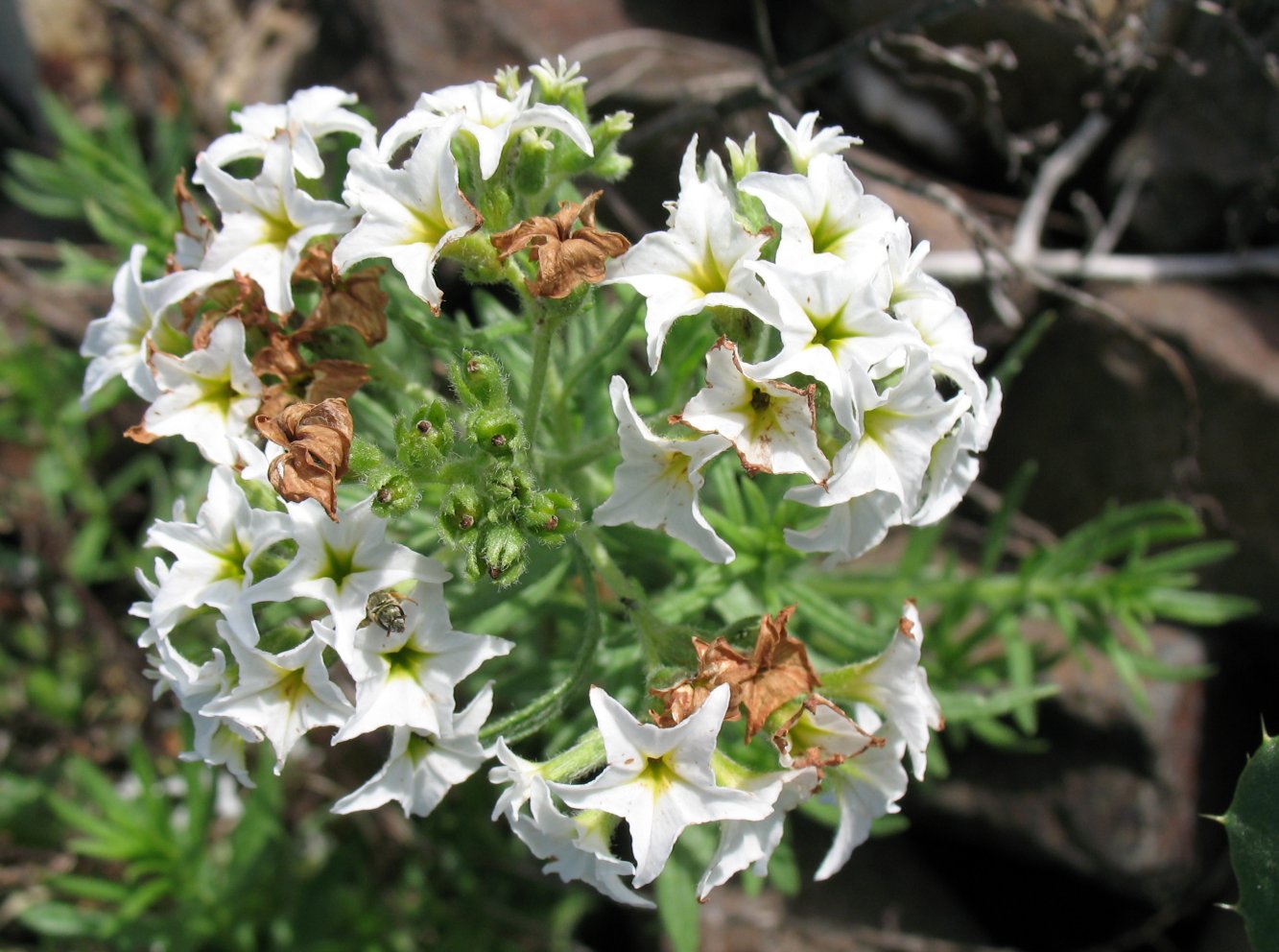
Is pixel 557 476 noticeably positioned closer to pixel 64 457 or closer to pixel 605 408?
pixel 605 408

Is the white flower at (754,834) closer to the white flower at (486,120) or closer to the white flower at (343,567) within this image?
the white flower at (343,567)

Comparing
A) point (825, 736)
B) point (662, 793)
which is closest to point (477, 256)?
point (662, 793)

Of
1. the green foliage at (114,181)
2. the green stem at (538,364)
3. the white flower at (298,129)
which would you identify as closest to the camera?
the green stem at (538,364)

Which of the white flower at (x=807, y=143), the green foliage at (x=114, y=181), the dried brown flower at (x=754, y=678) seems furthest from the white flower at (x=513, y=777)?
the green foliage at (x=114, y=181)

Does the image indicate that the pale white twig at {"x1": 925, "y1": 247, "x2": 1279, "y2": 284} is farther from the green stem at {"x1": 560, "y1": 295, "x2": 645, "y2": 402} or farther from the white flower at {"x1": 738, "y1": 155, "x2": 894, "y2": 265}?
the white flower at {"x1": 738, "y1": 155, "x2": 894, "y2": 265}

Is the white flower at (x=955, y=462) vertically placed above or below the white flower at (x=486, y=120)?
below

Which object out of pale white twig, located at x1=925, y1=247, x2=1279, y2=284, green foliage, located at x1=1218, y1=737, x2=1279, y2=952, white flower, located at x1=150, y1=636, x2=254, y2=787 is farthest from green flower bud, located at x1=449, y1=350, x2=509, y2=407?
pale white twig, located at x1=925, y1=247, x2=1279, y2=284
